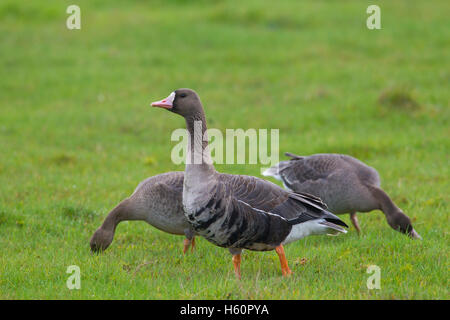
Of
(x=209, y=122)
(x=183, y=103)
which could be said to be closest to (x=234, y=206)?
(x=183, y=103)

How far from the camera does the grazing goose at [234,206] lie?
6398mm

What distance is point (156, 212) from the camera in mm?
7695

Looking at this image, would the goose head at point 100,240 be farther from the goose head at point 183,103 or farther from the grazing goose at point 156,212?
the goose head at point 183,103

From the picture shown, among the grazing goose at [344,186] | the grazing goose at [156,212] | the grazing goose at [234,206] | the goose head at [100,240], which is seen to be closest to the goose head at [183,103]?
the grazing goose at [234,206]

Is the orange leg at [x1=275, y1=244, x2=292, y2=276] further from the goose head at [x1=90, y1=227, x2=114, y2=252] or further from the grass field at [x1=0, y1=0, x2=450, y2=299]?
the goose head at [x1=90, y1=227, x2=114, y2=252]

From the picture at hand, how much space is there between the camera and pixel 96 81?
16.5 meters

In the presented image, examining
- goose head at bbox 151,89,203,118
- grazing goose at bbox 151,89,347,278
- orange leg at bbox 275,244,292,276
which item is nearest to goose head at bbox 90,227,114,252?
grazing goose at bbox 151,89,347,278

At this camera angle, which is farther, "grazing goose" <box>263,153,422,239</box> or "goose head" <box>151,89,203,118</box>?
"grazing goose" <box>263,153,422,239</box>

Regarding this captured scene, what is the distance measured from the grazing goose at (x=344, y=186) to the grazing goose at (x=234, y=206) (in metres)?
1.54

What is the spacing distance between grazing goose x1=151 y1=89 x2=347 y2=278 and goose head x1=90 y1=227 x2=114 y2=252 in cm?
144

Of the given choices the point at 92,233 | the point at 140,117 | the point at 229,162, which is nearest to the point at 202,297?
the point at 92,233

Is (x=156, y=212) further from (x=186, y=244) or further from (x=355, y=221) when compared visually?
(x=355, y=221)

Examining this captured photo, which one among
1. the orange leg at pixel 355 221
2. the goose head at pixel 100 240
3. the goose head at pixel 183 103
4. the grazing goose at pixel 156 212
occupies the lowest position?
the orange leg at pixel 355 221

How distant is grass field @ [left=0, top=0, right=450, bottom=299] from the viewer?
675 cm
